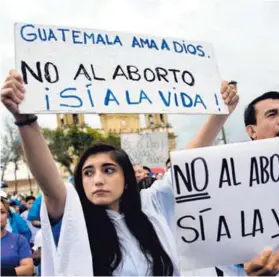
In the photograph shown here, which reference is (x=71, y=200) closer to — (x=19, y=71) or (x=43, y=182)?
(x=43, y=182)

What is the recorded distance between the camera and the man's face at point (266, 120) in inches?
92.0

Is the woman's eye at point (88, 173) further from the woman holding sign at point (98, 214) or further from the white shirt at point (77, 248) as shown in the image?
the white shirt at point (77, 248)

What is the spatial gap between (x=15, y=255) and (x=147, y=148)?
3.35 meters

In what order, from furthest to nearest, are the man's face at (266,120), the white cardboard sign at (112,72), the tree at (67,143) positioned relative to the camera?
the tree at (67,143), the man's face at (266,120), the white cardboard sign at (112,72)

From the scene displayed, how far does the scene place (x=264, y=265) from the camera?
1.66 m

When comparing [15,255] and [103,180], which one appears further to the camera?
[15,255]

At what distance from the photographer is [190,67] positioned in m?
2.17

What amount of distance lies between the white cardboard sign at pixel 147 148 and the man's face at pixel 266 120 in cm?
405

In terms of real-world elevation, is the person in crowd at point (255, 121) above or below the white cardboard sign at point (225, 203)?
above

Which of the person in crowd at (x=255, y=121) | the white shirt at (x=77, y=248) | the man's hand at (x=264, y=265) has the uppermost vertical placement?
the person in crowd at (x=255, y=121)

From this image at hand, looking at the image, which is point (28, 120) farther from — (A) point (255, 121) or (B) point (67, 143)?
(B) point (67, 143)

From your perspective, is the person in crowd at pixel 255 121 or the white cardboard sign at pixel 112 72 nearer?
the white cardboard sign at pixel 112 72

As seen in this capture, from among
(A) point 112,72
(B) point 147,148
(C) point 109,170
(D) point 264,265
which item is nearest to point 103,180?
(C) point 109,170

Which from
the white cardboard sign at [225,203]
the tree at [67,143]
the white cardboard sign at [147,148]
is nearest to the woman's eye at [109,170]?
the white cardboard sign at [225,203]
